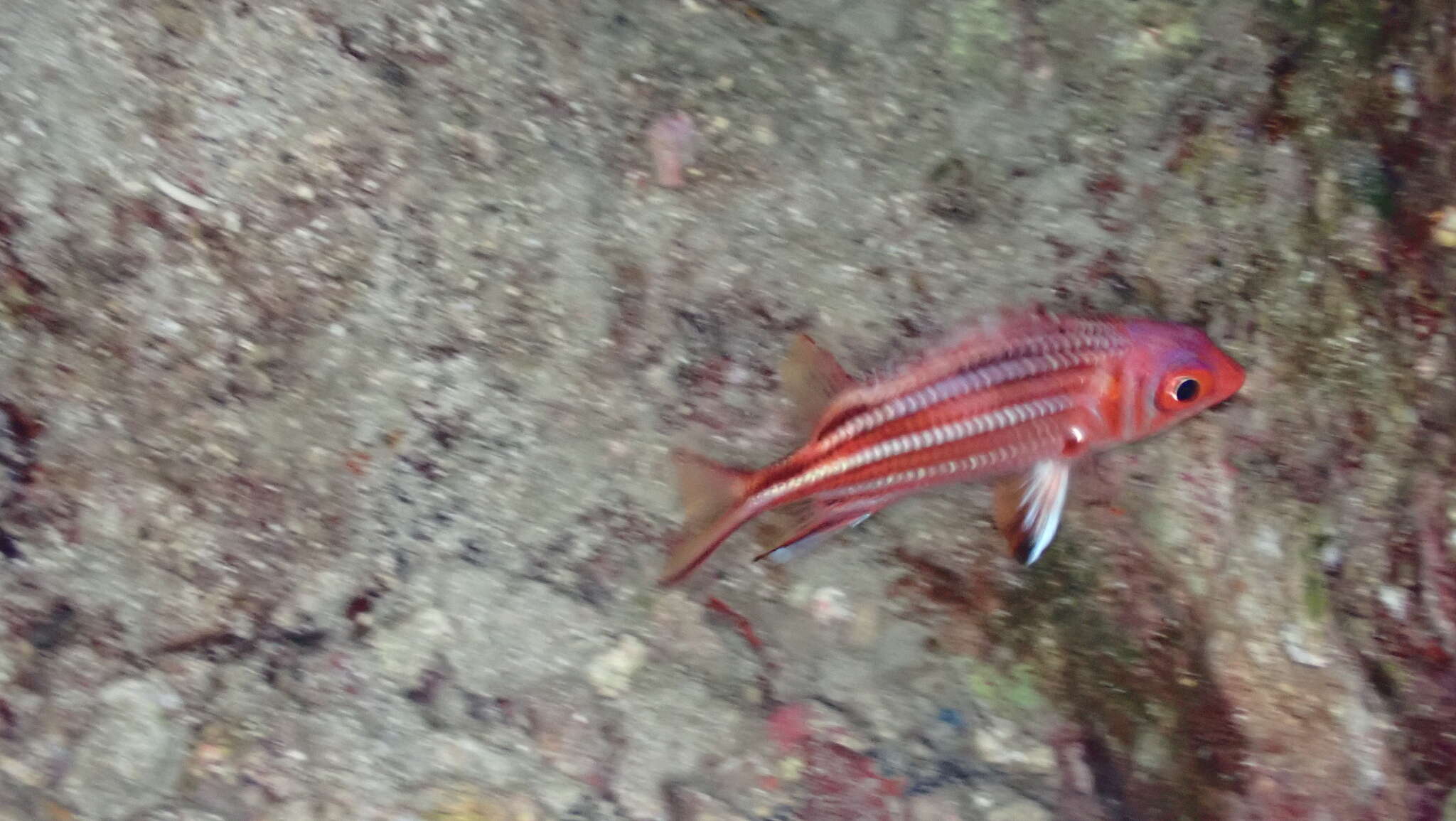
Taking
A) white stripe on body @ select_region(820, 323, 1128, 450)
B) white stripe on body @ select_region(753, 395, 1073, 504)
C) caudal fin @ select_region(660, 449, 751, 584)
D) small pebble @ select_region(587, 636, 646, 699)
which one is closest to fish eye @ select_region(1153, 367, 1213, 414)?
white stripe on body @ select_region(820, 323, 1128, 450)

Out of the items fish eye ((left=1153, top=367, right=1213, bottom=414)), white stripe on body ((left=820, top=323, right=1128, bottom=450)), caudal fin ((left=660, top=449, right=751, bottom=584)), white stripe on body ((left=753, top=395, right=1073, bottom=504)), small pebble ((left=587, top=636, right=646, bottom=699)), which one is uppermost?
fish eye ((left=1153, top=367, right=1213, bottom=414))

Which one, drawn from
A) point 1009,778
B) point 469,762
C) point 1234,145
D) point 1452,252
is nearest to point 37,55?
point 469,762

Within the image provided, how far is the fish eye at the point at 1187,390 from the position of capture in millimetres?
1777

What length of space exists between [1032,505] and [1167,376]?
15.7 inches

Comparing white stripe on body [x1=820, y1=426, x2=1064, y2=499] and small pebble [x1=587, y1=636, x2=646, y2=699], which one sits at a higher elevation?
white stripe on body [x1=820, y1=426, x2=1064, y2=499]

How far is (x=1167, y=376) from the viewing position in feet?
5.80

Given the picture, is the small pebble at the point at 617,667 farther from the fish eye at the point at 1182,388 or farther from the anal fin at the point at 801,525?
the fish eye at the point at 1182,388

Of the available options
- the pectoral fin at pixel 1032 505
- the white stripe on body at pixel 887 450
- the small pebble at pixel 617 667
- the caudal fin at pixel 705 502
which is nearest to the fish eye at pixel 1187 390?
the pectoral fin at pixel 1032 505

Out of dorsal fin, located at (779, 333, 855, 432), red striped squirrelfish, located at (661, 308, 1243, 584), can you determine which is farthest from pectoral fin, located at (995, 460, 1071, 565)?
dorsal fin, located at (779, 333, 855, 432)

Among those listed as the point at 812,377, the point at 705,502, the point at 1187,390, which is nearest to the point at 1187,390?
the point at 1187,390

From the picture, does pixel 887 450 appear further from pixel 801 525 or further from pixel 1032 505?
pixel 1032 505

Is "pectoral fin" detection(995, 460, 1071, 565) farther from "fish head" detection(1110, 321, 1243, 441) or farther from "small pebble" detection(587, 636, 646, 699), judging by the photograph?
"small pebble" detection(587, 636, 646, 699)

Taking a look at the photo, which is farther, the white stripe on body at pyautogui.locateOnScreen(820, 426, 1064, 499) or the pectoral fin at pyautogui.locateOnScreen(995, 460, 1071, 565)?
the pectoral fin at pyautogui.locateOnScreen(995, 460, 1071, 565)

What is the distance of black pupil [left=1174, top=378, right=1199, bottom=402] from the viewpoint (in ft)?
5.84
